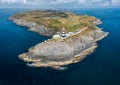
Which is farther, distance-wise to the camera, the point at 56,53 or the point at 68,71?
the point at 56,53

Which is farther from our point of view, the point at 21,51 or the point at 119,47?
the point at 119,47

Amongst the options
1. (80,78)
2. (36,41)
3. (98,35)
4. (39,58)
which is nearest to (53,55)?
(39,58)

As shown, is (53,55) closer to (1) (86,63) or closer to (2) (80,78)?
(1) (86,63)

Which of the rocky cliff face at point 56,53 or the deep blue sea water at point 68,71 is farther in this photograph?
the rocky cliff face at point 56,53

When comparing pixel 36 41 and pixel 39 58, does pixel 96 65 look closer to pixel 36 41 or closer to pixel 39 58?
pixel 39 58

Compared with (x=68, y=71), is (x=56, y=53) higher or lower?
higher

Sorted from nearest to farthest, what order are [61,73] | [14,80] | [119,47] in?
[14,80]
[61,73]
[119,47]

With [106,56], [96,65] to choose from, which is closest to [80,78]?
[96,65]

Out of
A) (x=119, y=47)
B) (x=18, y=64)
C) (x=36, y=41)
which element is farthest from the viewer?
(x=36, y=41)

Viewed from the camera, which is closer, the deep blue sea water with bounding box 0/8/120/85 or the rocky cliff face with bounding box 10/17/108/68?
the deep blue sea water with bounding box 0/8/120/85

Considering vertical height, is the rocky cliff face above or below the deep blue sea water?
above

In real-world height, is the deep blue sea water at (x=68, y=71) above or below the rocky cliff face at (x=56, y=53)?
below
